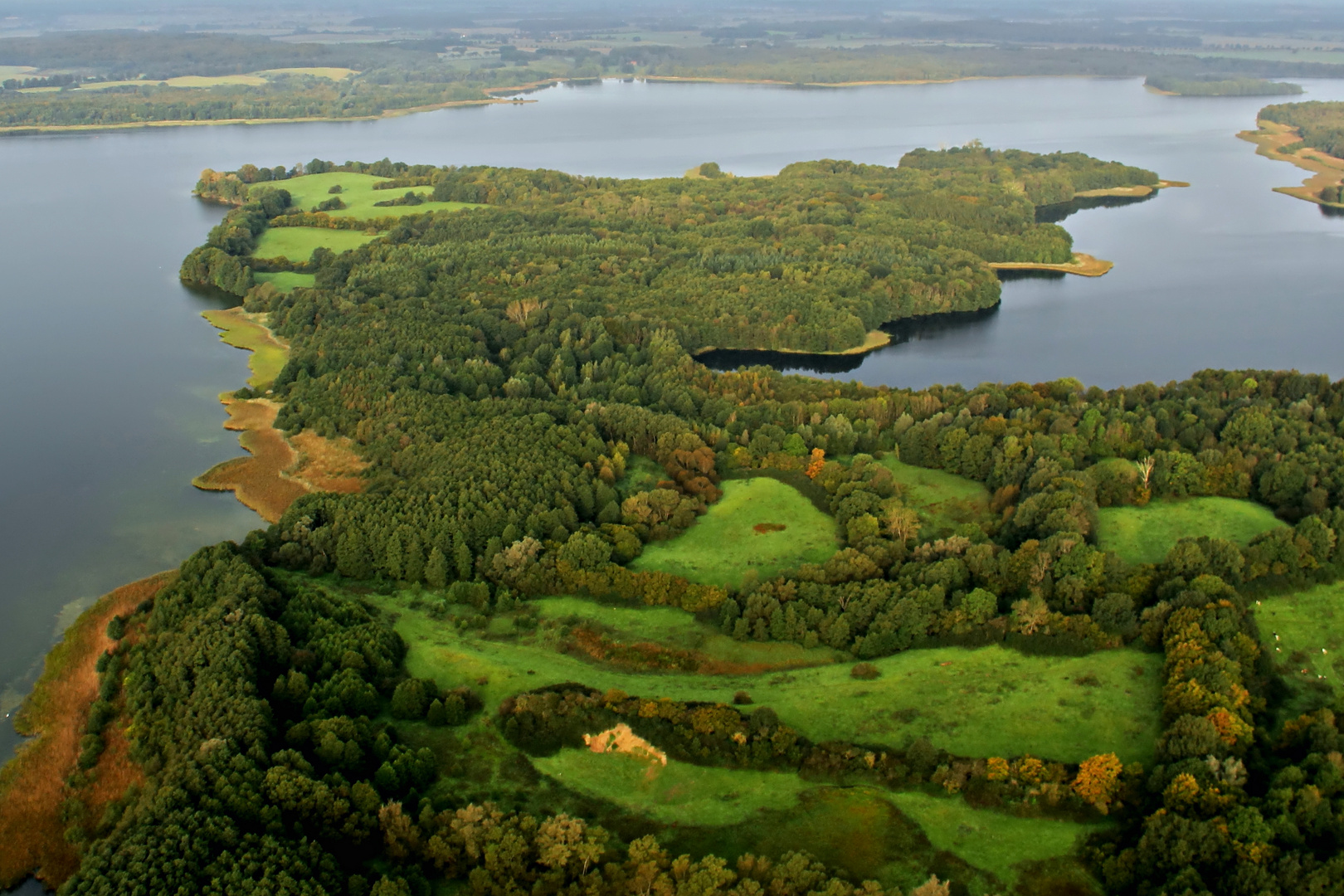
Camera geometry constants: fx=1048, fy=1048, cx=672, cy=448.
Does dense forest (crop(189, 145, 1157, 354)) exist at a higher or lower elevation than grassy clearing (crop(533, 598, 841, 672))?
higher

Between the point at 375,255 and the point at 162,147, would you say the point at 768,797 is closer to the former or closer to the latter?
the point at 375,255

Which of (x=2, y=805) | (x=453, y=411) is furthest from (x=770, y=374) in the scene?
(x=2, y=805)

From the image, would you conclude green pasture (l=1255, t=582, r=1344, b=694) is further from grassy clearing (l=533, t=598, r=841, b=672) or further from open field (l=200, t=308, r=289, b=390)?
open field (l=200, t=308, r=289, b=390)

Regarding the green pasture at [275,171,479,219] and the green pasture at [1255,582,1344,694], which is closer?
the green pasture at [1255,582,1344,694]

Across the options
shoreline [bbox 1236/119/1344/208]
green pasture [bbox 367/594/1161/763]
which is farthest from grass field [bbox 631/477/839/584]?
shoreline [bbox 1236/119/1344/208]

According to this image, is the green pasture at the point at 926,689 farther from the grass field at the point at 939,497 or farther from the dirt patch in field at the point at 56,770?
the grass field at the point at 939,497

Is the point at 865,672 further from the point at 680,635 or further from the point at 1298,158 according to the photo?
the point at 1298,158

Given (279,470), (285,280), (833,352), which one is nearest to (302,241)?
(285,280)
